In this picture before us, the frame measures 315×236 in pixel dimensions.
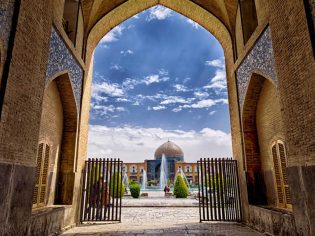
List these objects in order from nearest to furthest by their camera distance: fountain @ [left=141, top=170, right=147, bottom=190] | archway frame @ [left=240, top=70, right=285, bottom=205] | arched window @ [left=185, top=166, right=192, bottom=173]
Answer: archway frame @ [left=240, top=70, right=285, bottom=205] → fountain @ [left=141, top=170, right=147, bottom=190] → arched window @ [left=185, top=166, right=192, bottom=173]

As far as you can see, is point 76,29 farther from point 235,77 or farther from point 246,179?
point 246,179

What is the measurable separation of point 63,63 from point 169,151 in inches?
1207

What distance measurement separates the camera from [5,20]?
3361 millimetres

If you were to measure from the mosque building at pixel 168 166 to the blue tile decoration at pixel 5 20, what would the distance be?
32.1m

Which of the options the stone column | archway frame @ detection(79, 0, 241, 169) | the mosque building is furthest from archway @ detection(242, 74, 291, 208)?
the mosque building

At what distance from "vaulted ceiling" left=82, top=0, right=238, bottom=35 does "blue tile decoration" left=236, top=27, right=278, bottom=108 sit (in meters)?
1.66

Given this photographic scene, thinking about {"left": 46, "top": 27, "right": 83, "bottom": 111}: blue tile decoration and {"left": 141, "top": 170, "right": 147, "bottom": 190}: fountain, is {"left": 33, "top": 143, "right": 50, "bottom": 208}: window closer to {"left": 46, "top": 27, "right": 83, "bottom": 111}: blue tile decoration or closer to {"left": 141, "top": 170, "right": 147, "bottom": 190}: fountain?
{"left": 46, "top": 27, "right": 83, "bottom": 111}: blue tile decoration

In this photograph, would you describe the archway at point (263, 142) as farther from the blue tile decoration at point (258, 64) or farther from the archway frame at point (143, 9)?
the archway frame at point (143, 9)

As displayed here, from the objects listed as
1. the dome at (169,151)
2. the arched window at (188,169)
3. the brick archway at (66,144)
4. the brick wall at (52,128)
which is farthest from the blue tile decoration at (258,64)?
the arched window at (188,169)

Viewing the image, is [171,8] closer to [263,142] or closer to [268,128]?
[268,128]

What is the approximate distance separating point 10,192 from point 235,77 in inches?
224

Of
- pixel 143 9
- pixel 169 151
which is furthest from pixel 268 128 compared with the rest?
pixel 169 151

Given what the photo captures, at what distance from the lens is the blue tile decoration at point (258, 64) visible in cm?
468

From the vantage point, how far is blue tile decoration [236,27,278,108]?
4.68 metres
